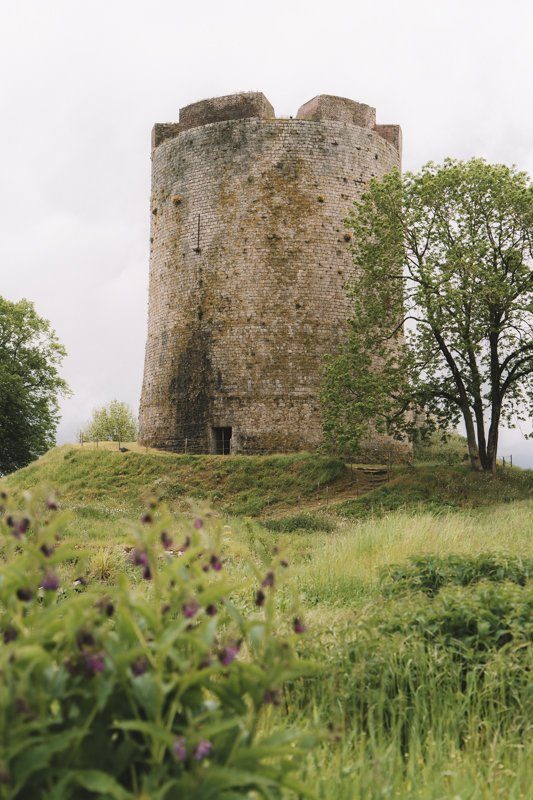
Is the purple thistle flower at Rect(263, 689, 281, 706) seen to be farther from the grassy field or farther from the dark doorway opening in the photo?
the dark doorway opening

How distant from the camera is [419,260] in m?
21.9

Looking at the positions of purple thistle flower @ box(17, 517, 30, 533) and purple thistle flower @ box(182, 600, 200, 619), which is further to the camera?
purple thistle flower @ box(17, 517, 30, 533)

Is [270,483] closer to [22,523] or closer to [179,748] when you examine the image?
[22,523]

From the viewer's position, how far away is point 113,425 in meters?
54.4

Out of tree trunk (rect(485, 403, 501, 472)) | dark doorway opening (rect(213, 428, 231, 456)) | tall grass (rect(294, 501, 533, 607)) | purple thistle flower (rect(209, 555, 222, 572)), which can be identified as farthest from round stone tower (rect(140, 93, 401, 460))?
purple thistle flower (rect(209, 555, 222, 572))

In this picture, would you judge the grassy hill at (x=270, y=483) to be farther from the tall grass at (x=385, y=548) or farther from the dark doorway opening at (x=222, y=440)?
the tall grass at (x=385, y=548)

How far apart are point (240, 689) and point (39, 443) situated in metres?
35.8

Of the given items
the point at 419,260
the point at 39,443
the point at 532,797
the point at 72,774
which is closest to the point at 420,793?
the point at 532,797

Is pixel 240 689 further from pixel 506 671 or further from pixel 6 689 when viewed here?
pixel 506 671

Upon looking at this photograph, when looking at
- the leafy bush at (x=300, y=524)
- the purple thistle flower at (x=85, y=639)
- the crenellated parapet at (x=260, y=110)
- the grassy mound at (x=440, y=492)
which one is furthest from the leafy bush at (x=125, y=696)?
the crenellated parapet at (x=260, y=110)

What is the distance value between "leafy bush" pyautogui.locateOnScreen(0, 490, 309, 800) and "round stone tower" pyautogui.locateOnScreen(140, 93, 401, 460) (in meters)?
23.8

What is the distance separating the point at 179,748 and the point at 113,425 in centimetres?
5347

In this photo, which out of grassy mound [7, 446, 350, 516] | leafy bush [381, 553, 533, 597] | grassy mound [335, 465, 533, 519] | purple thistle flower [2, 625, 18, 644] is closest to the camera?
purple thistle flower [2, 625, 18, 644]

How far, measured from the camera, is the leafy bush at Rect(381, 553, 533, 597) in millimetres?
7070
